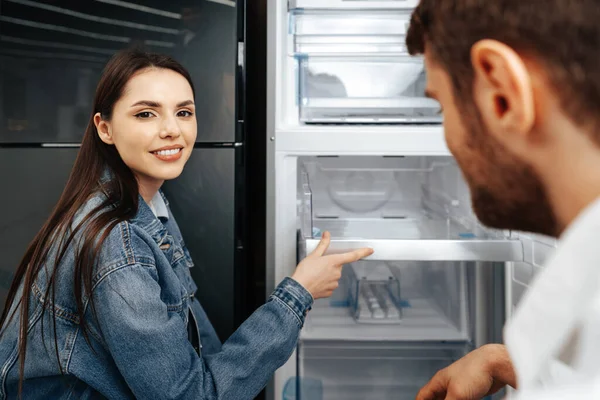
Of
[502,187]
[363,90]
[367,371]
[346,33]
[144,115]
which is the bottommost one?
[367,371]

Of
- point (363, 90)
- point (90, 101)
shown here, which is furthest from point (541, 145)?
point (90, 101)

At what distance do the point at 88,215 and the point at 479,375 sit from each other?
0.70 m

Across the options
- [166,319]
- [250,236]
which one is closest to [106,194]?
[166,319]

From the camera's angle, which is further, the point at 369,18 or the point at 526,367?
the point at 369,18

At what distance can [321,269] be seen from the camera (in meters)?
A: 1.13

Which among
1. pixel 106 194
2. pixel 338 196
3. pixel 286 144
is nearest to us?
pixel 106 194

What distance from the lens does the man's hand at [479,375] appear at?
2.69ft

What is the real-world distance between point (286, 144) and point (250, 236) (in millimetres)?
501

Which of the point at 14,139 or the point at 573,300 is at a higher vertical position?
the point at 14,139

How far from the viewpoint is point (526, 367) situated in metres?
0.43

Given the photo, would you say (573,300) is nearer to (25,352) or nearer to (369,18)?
(25,352)

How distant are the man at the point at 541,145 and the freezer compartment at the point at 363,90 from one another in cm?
85

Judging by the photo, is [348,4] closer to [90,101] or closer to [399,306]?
[90,101]

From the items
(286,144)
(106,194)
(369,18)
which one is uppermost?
(369,18)
